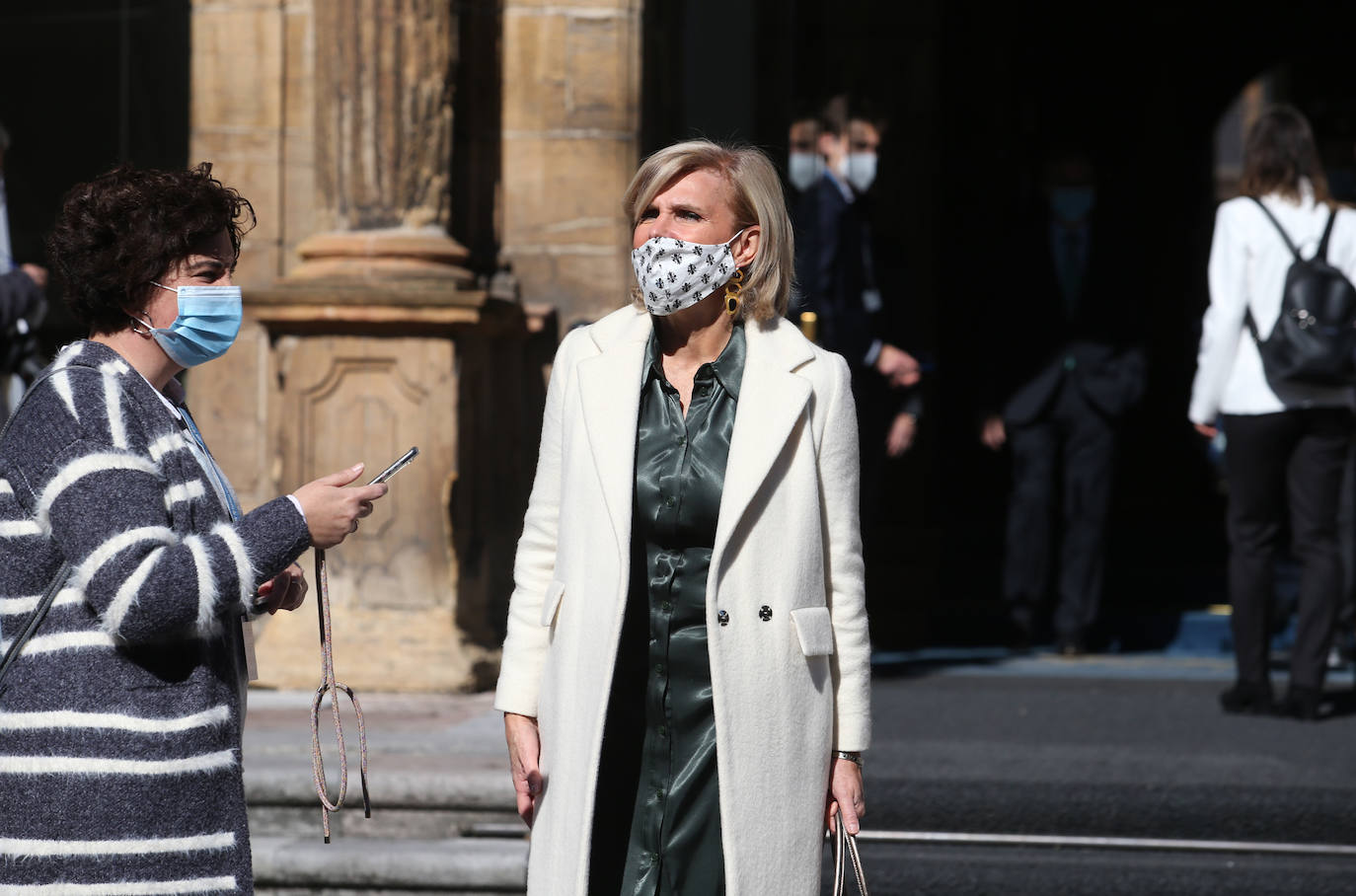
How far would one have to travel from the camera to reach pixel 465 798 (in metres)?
5.41

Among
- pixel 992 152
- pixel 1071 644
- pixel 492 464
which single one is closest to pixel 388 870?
pixel 492 464

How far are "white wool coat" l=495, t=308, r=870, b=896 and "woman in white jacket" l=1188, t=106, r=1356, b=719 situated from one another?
11.9 ft

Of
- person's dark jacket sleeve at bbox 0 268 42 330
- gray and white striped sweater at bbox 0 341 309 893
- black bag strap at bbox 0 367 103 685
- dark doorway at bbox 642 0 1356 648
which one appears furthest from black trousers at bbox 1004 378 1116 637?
black bag strap at bbox 0 367 103 685

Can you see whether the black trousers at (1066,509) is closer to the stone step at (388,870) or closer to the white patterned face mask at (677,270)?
the stone step at (388,870)

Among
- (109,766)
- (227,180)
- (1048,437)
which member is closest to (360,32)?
(227,180)

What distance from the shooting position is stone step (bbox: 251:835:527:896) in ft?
16.5

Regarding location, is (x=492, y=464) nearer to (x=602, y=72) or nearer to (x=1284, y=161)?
(x=602, y=72)

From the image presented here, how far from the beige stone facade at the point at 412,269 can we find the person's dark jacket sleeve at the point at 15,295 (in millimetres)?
769

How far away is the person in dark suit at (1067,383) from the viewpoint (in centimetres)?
810

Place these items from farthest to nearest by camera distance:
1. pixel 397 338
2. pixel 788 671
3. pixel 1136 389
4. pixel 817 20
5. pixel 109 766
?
pixel 817 20 → pixel 1136 389 → pixel 397 338 → pixel 788 671 → pixel 109 766

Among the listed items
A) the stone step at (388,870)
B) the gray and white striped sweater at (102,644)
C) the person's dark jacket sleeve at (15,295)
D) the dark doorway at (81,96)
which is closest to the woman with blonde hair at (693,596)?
the gray and white striped sweater at (102,644)

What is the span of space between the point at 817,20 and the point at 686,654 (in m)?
6.23

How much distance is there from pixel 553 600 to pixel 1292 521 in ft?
13.3

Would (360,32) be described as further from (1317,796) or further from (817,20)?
(1317,796)
